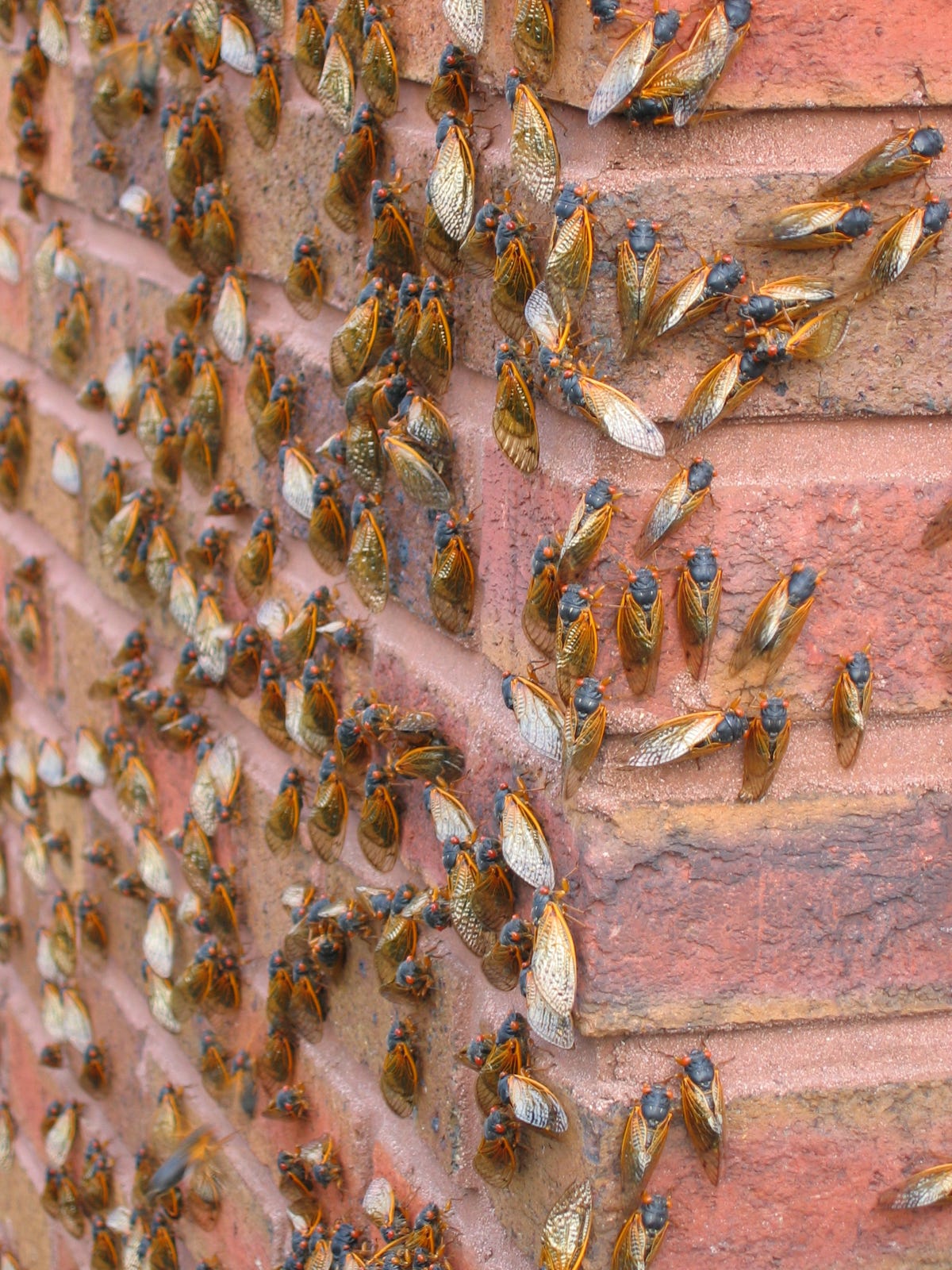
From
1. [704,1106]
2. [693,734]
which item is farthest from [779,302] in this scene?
[704,1106]

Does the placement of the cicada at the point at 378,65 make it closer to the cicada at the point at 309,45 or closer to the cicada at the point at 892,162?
the cicada at the point at 309,45

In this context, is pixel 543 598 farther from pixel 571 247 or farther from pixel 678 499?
pixel 571 247

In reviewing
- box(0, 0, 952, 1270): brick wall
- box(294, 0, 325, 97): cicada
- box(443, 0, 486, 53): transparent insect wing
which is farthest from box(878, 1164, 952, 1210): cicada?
box(294, 0, 325, 97): cicada

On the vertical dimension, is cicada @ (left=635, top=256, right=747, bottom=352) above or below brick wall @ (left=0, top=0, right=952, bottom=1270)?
above

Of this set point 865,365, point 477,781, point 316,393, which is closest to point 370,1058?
point 477,781

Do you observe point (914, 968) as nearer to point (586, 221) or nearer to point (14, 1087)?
point (586, 221)

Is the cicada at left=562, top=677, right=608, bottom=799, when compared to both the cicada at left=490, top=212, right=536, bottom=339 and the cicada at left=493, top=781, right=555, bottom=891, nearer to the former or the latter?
the cicada at left=493, top=781, right=555, bottom=891

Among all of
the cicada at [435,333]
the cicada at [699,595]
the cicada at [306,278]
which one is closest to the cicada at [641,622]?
the cicada at [699,595]
